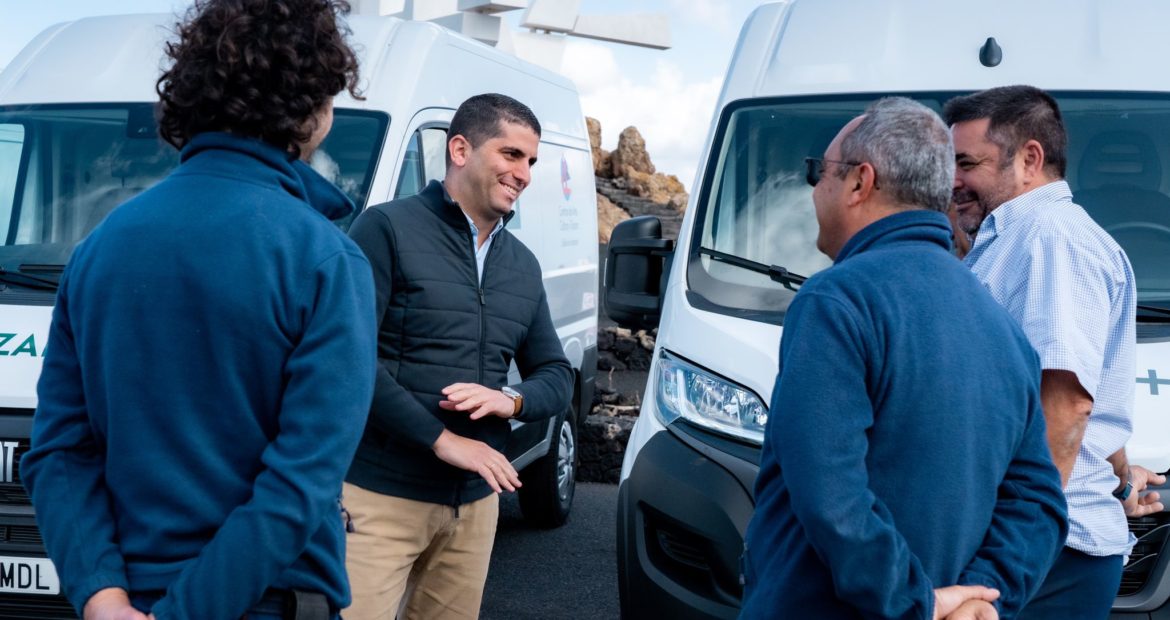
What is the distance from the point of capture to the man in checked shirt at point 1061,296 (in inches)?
92.6

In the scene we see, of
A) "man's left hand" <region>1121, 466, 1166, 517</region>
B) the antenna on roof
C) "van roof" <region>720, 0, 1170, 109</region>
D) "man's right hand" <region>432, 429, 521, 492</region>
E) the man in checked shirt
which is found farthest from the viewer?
the antenna on roof

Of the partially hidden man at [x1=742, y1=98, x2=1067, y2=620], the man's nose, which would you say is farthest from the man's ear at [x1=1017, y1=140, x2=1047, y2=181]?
the man's nose

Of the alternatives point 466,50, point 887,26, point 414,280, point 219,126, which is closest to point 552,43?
point 466,50

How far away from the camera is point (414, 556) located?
10.5 ft

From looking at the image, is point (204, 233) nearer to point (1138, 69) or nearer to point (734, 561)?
point (734, 561)

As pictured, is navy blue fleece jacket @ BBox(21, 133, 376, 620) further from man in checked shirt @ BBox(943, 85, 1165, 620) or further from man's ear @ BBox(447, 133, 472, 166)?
man's ear @ BBox(447, 133, 472, 166)

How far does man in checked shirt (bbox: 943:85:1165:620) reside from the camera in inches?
92.6

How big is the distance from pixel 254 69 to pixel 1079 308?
166cm

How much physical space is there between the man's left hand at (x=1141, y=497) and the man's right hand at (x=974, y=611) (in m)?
1.05

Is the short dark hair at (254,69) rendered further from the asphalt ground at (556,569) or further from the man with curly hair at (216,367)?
the asphalt ground at (556,569)

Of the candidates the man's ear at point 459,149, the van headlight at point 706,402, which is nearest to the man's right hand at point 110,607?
the man's ear at point 459,149

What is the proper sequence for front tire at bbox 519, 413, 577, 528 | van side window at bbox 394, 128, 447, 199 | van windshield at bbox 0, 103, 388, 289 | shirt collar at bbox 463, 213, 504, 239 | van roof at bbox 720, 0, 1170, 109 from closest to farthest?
1. shirt collar at bbox 463, 213, 504, 239
2. van roof at bbox 720, 0, 1170, 109
3. van windshield at bbox 0, 103, 388, 289
4. van side window at bbox 394, 128, 447, 199
5. front tire at bbox 519, 413, 577, 528

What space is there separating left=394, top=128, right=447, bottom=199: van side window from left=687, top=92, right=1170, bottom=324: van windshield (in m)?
1.28

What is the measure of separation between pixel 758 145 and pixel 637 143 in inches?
641
